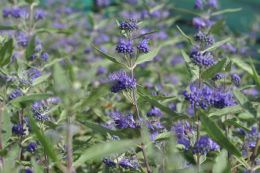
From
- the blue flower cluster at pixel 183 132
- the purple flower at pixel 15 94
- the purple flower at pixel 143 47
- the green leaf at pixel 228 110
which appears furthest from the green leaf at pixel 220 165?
the purple flower at pixel 15 94

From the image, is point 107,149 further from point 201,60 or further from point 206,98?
point 201,60

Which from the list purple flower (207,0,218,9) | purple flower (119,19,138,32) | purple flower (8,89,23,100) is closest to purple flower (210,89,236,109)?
purple flower (119,19,138,32)

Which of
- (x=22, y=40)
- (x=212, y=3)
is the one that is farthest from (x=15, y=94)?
(x=212, y=3)

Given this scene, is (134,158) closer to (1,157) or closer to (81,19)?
(1,157)

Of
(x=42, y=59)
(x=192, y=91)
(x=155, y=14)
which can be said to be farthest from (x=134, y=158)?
(x=155, y=14)

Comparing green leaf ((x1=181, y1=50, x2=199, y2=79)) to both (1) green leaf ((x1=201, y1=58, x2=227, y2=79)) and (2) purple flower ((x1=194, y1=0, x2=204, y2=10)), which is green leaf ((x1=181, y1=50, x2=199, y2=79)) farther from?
(2) purple flower ((x1=194, y1=0, x2=204, y2=10))

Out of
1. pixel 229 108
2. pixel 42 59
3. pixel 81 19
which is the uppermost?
pixel 81 19

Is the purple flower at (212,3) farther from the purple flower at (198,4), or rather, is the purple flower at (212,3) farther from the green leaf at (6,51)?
the green leaf at (6,51)
